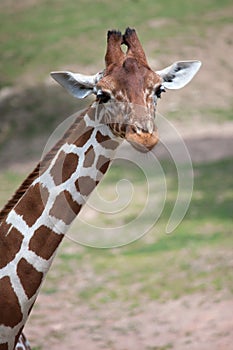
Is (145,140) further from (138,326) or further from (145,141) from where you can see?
(138,326)

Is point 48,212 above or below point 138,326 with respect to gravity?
below

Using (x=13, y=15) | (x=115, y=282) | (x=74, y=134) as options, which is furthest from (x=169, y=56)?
(x=74, y=134)

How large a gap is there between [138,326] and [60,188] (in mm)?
5844

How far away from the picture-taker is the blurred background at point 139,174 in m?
12.7

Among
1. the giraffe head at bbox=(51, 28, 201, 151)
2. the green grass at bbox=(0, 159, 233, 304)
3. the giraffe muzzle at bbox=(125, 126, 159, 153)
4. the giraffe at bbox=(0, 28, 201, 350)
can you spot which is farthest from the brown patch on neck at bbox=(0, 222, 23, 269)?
the green grass at bbox=(0, 159, 233, 304)

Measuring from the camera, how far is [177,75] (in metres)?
7.26

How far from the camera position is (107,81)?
6.81 m

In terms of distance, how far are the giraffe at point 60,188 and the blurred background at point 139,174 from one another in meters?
4.72

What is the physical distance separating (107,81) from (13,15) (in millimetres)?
25119

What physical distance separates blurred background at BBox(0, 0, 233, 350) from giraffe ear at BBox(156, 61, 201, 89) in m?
4.83

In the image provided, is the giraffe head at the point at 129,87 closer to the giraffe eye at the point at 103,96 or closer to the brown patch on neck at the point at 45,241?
the giraffe eye at the point at 103,96

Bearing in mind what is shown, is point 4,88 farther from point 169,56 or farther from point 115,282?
point 115,282

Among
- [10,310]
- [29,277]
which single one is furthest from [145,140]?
[10,310]

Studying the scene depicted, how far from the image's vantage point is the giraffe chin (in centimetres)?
645
